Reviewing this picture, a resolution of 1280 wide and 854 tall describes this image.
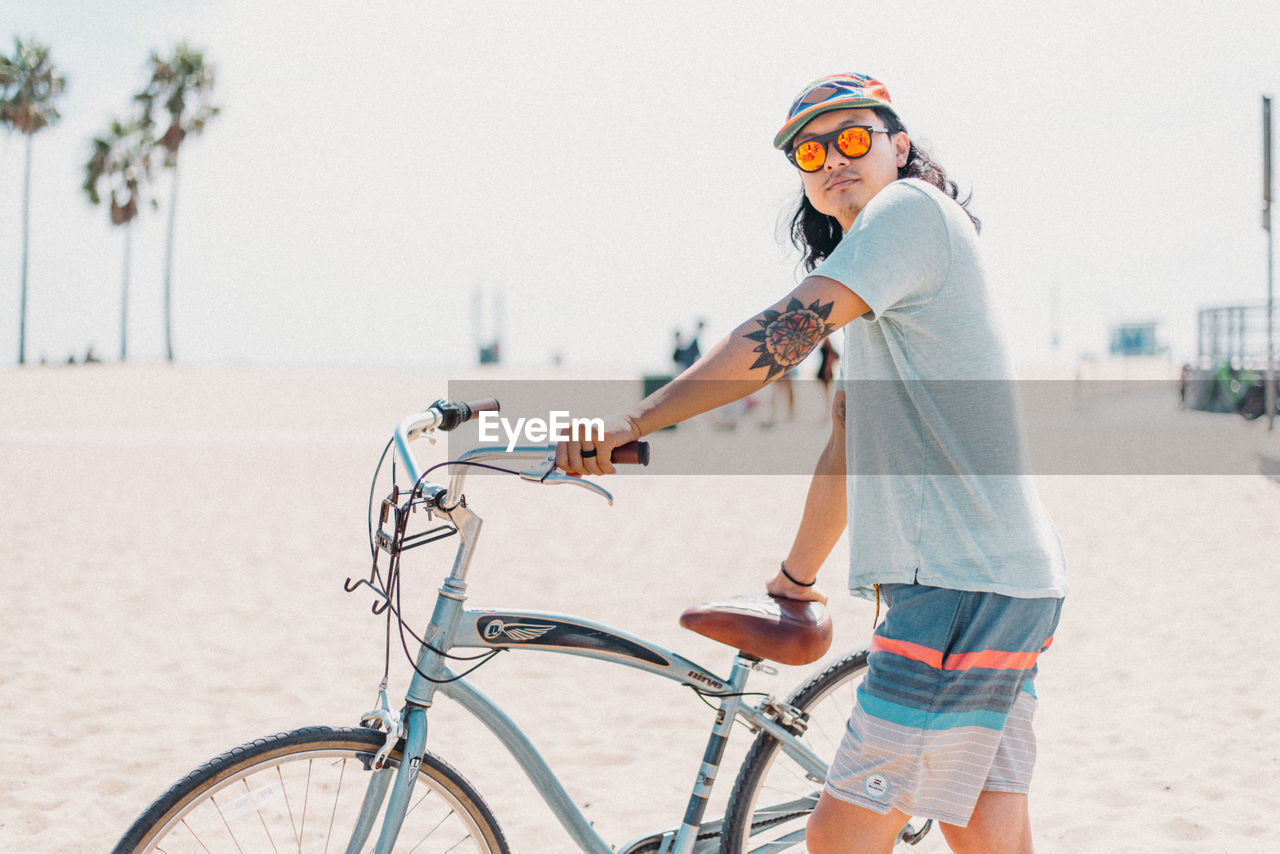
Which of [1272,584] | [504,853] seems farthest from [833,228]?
[1272,584]

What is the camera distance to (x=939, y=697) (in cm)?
196

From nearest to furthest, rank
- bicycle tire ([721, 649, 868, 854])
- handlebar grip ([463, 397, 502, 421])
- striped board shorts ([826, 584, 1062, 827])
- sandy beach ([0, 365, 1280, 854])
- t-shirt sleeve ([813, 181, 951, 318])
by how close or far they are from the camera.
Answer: t-shirt sleeve ([813, 181, 951, 318]) < striped board shorts ([826, 584, 1062, 827]) < handlebar grip ([463, 397, 502, 421]) < bicycle tire ([721, 649, 868, 854]) < sandy beach ([0, 365, 1280, 854])

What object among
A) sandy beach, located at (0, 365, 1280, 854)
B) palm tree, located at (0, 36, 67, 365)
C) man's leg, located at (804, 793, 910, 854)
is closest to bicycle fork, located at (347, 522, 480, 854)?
man's leg, located at (804, 793, 910, 854)

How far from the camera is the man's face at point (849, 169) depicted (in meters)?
2.12

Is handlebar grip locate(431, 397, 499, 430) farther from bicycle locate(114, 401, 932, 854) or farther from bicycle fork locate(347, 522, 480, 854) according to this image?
bicycle fork locate(347, 522, 480, 854)

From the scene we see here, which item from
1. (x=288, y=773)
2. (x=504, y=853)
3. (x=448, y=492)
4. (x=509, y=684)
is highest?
(x=448, y=492)

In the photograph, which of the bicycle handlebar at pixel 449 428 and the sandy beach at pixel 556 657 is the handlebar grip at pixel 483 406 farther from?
the sandy beach at pixel 556 657

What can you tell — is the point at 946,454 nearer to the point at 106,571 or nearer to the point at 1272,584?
the point at 1272,584

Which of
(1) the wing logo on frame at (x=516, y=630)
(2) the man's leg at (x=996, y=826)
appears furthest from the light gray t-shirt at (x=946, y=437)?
(1) the wing logo on frame at (x=516, y=630)

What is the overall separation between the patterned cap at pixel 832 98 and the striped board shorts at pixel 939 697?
910mm

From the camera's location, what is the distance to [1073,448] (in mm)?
16438

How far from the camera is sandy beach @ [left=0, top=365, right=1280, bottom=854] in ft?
13.4

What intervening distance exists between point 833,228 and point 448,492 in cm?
116

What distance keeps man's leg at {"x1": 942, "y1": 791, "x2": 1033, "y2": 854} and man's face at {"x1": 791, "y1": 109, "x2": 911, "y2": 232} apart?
3.74 ft
